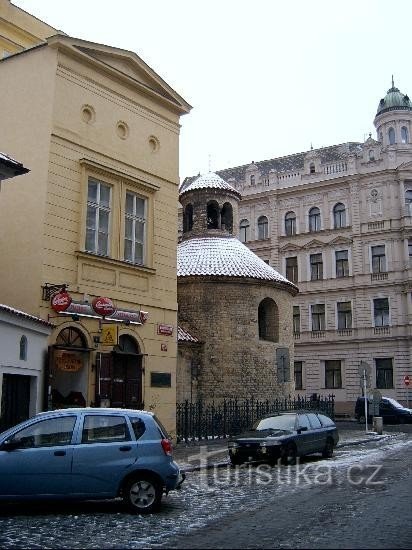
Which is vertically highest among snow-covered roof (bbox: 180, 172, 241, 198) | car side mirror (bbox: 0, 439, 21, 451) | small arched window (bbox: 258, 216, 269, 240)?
small arched window (bbox: 258, 216, 269, 240)

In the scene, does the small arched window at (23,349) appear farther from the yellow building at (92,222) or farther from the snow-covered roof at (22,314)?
the yellow building at (92,222)

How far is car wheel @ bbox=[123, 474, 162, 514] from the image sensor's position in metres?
10.1

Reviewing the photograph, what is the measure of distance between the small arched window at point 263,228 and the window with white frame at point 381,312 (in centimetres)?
1053

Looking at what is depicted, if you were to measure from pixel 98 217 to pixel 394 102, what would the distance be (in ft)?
127

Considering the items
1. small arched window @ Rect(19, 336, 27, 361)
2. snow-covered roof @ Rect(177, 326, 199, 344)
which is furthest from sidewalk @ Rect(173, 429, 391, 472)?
snow-covered roof @ Rect(177, 326, 199, 344)

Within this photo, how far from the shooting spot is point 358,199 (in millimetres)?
46938

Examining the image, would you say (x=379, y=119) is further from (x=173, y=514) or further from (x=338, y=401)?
(x=173, y=514)

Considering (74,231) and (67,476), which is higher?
(74,231)

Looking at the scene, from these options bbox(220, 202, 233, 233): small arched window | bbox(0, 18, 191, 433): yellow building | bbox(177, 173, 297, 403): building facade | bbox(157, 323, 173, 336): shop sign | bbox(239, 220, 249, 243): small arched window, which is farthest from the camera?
bbox(239, 220, 249, 243): small arched window

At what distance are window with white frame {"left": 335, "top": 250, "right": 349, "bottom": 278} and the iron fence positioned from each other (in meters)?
19.1

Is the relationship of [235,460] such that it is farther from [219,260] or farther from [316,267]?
[316,267]

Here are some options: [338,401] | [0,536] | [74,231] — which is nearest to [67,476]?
[0,536]

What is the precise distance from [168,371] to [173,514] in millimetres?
9917

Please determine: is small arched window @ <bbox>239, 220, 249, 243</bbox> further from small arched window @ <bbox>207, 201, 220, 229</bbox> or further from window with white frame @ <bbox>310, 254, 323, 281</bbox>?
small arched window @ <bbox>207, 201, 220, 229</bbox>
